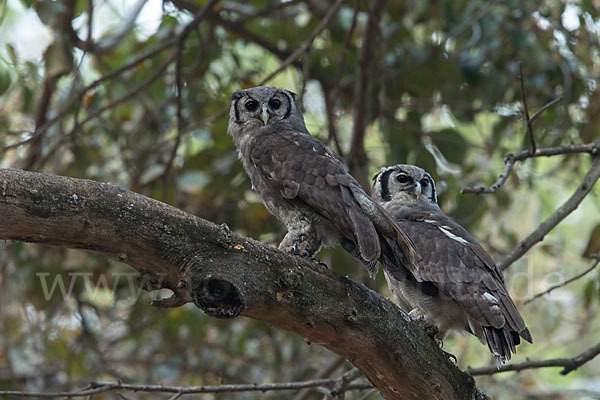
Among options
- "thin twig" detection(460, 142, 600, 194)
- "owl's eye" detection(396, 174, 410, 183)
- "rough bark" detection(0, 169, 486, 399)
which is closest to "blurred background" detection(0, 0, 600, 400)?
"owl's eye" detection(396, 174, 410, 183)

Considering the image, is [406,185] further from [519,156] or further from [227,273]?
[227,273]

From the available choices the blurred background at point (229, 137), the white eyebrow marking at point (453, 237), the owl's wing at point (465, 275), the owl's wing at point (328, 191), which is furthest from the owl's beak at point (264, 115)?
the white eyebrow marking at point (453, 237)

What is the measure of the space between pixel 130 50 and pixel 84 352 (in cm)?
257

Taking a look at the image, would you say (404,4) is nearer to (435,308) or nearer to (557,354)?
(435,308)

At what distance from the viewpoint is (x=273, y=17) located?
5.78 meters

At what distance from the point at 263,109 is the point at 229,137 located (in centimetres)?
112

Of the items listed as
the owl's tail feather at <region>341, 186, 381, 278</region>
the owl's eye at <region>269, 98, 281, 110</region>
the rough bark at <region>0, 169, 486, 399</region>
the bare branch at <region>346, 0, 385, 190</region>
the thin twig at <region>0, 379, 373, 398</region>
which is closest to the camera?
the rough bark at <region>0, 169, 486, 399</region>

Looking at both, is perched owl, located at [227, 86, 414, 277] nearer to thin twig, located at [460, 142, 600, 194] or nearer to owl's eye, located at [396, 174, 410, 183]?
thin twig, located at [460, 142, 600, 194]

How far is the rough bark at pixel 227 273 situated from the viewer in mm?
2006

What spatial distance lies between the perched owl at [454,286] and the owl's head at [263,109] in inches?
35.9

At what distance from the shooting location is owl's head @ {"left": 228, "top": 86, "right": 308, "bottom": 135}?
12.5 feet

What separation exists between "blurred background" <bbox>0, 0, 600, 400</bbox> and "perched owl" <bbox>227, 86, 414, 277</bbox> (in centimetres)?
105

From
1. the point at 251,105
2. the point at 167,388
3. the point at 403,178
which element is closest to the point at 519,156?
the point at 403,178

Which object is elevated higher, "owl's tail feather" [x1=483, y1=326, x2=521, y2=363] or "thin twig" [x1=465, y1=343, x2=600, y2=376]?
"owl's tail feather" [x1=483, y1=326, x2=521, y2=363]
